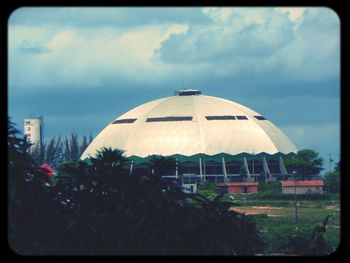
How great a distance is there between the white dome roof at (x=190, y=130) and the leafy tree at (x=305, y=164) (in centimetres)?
267

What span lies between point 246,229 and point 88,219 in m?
2.24

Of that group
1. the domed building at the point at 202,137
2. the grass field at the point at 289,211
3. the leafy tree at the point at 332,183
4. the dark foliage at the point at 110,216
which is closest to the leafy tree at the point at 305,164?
the domed building at the point at 202,137

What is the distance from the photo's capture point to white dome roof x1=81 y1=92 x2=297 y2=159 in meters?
138

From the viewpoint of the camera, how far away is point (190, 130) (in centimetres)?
14088

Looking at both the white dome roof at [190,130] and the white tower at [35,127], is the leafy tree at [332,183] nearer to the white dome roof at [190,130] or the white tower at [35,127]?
the white dome roof at [190,130]

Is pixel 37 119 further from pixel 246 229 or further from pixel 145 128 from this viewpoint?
pixel 246 229

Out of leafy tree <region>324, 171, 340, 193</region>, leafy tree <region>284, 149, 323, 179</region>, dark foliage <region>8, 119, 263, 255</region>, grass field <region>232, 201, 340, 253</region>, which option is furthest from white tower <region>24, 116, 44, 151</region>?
dark foliage <region>8, 119, 263, 255</region>

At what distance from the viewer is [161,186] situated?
1210cm

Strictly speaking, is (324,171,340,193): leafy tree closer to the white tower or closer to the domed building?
the domed building

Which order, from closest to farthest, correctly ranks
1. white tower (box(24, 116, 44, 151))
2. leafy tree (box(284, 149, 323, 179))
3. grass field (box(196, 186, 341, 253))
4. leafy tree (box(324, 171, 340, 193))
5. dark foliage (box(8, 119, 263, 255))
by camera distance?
dark foliage (box(8, 119, 263, 255)), grass field (box(196, 186, 341, 253)), leafy tree (box(324, 171, 340, 193)), leafy tree (box(284, 149, 323, 179)), white tower (box(24, 116, 44, 151))

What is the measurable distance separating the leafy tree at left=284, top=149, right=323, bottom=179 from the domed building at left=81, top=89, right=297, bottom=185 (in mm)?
1526

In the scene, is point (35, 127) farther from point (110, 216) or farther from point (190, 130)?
point (110, 216)

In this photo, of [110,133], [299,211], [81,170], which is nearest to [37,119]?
[110,133]
